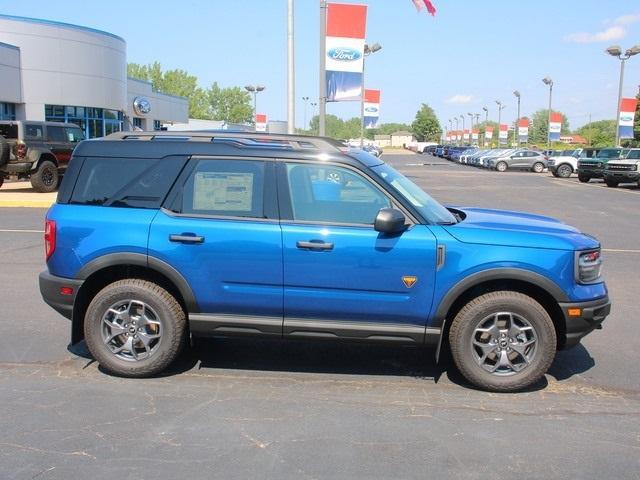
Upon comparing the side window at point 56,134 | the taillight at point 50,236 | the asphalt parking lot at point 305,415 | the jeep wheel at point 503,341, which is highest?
the side window at point 56,134

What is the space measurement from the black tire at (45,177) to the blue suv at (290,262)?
591 inches

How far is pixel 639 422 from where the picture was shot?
4086mm

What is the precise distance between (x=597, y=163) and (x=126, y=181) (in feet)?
99.0

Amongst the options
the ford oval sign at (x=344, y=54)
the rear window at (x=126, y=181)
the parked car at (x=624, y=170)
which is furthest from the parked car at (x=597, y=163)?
the rear window at (x=126, y=181)

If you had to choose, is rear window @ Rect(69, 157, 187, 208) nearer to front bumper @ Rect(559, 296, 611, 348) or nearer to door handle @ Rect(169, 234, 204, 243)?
door handle @ Rect(169, 234, 204, 243)

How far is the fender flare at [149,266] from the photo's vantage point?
457cm

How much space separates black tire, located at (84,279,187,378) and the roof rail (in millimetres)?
1132

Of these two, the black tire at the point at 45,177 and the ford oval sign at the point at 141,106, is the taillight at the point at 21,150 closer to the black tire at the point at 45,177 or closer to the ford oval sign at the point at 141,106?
the black tire at the point at 45,177

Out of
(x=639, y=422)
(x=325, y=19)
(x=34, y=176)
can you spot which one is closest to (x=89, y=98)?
(x=34, y=176)

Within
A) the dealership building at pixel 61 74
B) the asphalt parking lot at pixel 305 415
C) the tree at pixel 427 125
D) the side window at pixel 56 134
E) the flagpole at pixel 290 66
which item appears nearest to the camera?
the asphalt parking lot at pixel 305 415

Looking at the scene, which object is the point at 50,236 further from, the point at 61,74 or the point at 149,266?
the point at 61,74

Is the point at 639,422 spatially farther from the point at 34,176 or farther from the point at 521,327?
the point at 34,176

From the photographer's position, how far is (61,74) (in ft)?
116

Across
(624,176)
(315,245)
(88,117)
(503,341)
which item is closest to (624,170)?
(624,176)
